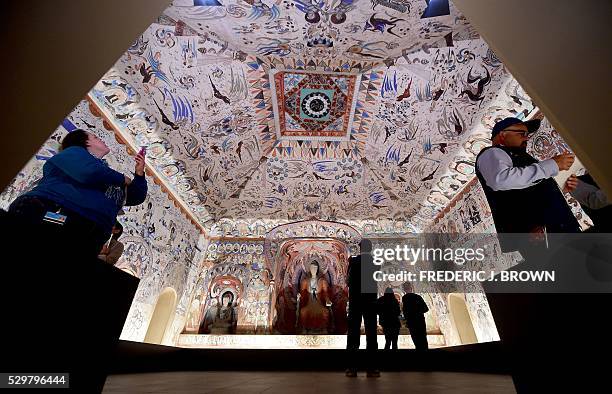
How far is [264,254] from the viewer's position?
12.2 meters

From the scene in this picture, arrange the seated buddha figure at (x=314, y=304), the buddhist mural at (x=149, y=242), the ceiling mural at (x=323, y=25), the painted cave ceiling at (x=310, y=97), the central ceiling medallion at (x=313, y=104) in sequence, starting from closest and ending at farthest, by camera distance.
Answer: the ceiling mural at (x=323, y=25) < the painted cave ceiling at (x=310, y=97) < the buddhist mural at (x=149, y=242) < the central ceiling medallion at (x=313, y=104) < the seated buddha figure at (x=314, y=304)

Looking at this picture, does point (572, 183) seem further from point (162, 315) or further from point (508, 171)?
point (162, 315)

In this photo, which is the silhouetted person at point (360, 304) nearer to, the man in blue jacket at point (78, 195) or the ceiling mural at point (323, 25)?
the man in blue jacket at point (78, 195)

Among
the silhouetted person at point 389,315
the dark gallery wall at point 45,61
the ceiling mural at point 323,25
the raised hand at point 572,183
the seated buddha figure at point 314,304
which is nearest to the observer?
the dark gallery wall at point 45,61

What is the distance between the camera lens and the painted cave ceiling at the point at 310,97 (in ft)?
18.5

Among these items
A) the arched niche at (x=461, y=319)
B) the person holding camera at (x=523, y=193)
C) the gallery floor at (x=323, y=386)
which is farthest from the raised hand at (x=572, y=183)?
the arched niche at (x=461, y=319)

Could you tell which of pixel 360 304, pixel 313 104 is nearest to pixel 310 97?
pixel 313 104

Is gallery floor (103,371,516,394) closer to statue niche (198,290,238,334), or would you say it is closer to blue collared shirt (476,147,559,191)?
blue collared shirt (476,147,559,191)

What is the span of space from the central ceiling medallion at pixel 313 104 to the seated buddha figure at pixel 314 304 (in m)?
6.08

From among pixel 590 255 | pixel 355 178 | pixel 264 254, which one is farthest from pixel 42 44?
pixel 264 254

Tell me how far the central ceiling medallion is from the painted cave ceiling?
1.3 inches

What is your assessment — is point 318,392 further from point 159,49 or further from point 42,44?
point 159,49

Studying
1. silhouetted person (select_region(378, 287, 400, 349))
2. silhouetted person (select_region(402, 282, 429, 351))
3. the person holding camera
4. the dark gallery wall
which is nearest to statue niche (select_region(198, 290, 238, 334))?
silhouetted person (select_region(378, 287, 400, 349))

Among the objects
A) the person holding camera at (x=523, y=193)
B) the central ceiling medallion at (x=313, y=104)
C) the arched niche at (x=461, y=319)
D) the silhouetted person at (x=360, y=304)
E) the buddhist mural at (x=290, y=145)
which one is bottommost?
the silhouetted person at (x=360, y=304)
